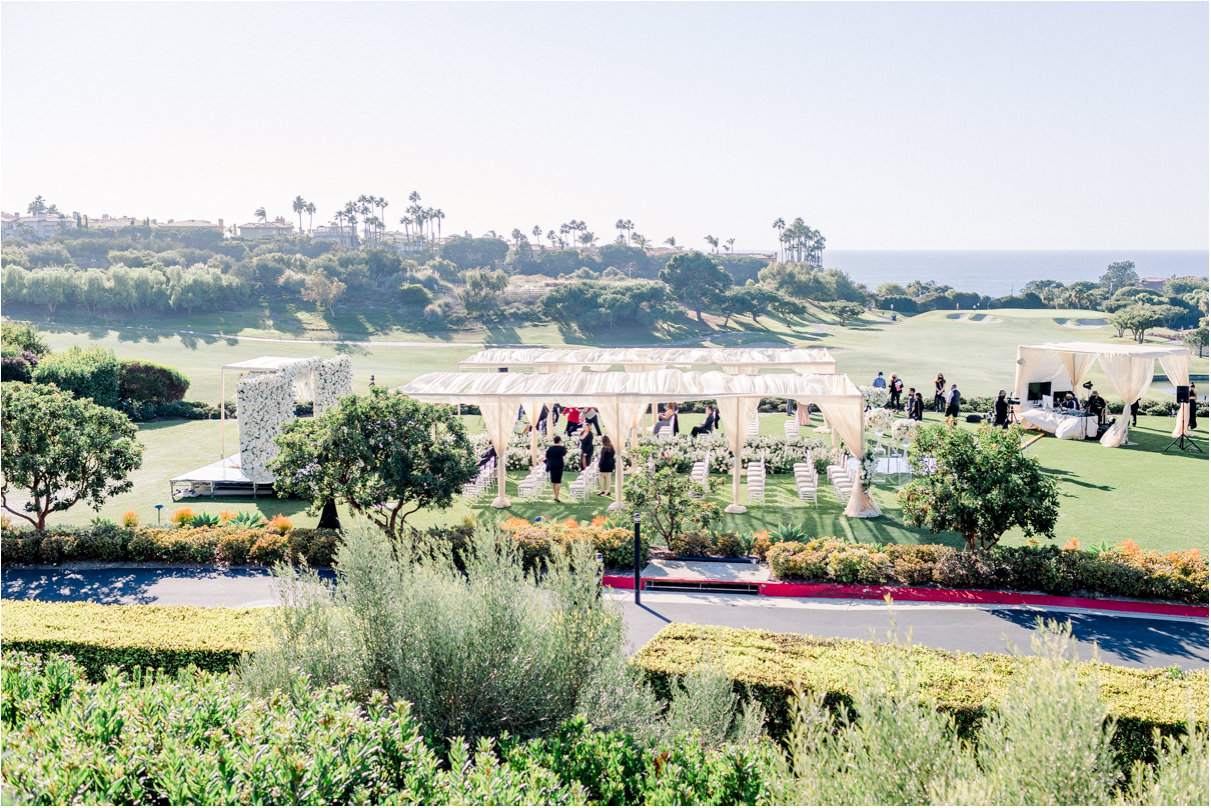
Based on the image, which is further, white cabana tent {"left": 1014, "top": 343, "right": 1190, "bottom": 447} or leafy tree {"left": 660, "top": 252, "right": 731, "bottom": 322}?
leafy tree {"left": 660, "top": 252, "right": 731, "bottom": 322}

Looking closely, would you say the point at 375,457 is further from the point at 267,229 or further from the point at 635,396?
the point at 267,229

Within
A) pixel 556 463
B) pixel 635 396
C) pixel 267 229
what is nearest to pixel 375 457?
pixel 556 463

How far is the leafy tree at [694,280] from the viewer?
7425 cm

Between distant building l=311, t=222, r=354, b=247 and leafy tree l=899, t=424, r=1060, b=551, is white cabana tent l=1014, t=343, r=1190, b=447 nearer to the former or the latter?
leafy tree l=899, t=424, r=1060, b=551

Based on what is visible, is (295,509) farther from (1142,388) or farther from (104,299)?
(104,299)

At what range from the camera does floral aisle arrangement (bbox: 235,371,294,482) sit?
1673 centimetres

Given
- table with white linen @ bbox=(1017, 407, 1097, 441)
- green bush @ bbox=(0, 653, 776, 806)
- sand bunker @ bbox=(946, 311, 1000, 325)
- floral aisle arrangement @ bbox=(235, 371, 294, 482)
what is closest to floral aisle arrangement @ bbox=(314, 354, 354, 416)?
floral aisle arrangement @ bbox=(235, 371, 294, 482)

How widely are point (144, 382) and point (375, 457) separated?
18.7 meters

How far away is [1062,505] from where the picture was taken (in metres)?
15.4

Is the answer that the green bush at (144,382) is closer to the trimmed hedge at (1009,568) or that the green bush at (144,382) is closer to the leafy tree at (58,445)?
the leafy tree at (58,445)

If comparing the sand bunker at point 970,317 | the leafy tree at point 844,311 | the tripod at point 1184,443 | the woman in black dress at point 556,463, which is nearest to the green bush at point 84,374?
the woman in black dress at point 556,463

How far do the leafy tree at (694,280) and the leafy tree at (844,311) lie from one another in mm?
9382

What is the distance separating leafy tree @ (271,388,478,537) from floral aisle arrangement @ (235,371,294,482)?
4052mm

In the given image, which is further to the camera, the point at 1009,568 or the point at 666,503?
the point at 666,503
